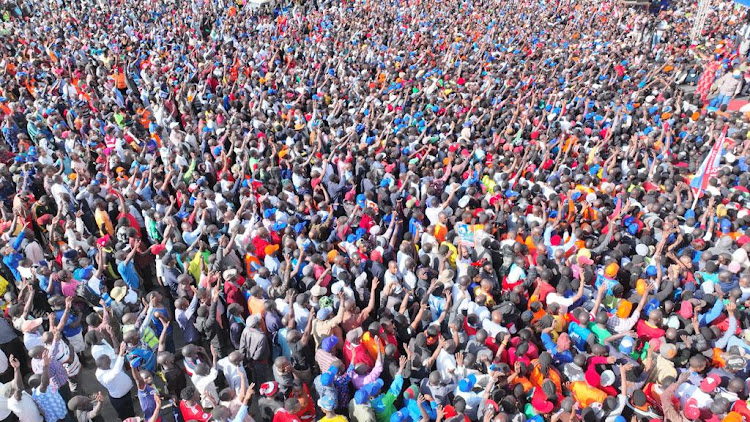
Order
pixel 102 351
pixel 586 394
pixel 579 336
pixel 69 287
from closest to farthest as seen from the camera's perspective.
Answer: pixel 586 394 → pixel 102 351 → pixel 579 336 → pixel 69 287

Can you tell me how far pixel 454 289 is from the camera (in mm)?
5477

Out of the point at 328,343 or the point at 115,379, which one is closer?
the point at 115,379

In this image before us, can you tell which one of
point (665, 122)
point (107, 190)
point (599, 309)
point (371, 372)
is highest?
point (107, 190)

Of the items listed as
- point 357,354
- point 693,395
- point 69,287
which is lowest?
point 693,395

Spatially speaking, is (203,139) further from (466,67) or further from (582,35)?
(582,35)

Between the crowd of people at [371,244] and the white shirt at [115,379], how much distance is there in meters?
0.02

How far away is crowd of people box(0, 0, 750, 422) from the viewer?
4473 millimetres

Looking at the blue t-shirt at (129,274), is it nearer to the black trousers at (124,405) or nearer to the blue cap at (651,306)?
the black trousers at (124,405)

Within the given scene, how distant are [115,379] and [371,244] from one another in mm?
2963

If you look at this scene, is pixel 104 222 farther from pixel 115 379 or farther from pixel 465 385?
pixel 465 385

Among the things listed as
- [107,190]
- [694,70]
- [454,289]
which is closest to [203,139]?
[107,190]

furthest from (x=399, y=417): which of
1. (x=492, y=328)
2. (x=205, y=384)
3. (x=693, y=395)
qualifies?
(x=693, y=395)

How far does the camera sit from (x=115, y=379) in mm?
4496

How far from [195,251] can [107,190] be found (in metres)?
2.04
